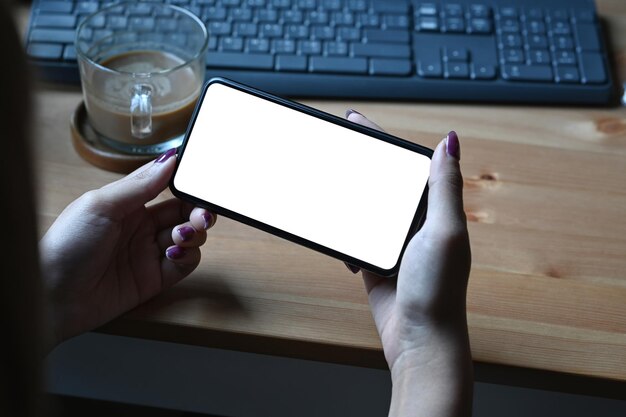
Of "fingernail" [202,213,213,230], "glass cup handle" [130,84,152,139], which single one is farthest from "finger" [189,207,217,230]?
"glass cup handle" [130,84,152,139]

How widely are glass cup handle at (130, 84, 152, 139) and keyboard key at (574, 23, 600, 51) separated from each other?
0.42 m

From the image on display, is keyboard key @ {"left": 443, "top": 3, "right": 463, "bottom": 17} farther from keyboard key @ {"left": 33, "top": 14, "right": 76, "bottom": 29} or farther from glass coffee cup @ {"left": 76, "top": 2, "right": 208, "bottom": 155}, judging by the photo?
keyboard key @ {"left": 33, "top": 14, "right": 76, "bottom": 29}

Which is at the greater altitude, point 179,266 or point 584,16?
point 584,16

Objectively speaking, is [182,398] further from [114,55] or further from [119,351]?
[114,55]

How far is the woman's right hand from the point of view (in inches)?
22.6

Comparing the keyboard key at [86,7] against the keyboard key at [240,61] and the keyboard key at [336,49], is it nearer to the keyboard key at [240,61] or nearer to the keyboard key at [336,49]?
the keyboard key at [240,61]

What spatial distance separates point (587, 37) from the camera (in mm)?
807

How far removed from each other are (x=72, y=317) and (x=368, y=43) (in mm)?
386

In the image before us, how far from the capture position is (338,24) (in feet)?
2.66

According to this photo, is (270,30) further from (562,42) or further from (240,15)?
(562,42)

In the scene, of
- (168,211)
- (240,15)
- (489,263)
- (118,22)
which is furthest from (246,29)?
(489,263)

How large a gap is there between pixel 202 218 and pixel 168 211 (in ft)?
0.20

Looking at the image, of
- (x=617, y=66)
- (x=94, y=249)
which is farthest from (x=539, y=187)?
(x=94, y=249)

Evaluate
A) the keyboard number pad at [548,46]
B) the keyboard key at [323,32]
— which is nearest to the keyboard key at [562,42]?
the keyboard number pad at [548,46]
